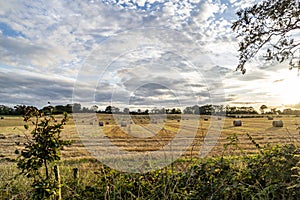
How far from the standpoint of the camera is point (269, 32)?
8.51 metres

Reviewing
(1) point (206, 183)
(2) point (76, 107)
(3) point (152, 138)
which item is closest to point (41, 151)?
(2) point (76, 107)

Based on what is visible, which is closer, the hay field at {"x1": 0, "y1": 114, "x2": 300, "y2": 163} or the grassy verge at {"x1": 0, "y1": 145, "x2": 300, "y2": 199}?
the grassy verge at {"x1": 0, "y1": 145, "x2": 300, "y2": 199}

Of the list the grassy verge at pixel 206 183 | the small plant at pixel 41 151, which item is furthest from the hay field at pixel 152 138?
the small plant at pixel 41 151

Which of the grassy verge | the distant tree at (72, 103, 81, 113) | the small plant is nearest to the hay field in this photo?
the distant tree at (72, 103, 81, 113)

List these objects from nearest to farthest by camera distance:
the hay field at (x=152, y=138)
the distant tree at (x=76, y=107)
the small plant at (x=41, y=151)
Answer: the small plant at (x=41, y=151) < the distant tree at (x=76, y=107) < the hay field at (x=152, y=138)

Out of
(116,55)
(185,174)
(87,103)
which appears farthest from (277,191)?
(116,55)

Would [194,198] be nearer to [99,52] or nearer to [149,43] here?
[99,52]

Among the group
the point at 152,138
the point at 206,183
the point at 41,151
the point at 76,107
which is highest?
the point at 76,107

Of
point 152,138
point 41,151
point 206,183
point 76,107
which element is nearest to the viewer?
point 41,151

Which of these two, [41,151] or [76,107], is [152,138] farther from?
[41,151]

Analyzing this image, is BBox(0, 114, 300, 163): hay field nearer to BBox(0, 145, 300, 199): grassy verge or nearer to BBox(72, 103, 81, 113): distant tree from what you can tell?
BBox(72, 103, 81, 113): distant tree

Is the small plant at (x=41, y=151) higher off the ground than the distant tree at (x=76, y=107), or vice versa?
the distant tree at (x=76, y=107)

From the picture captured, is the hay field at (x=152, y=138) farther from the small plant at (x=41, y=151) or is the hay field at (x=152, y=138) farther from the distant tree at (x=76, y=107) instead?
the small plant at (x=41, y=151)

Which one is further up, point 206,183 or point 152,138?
point 206,183
